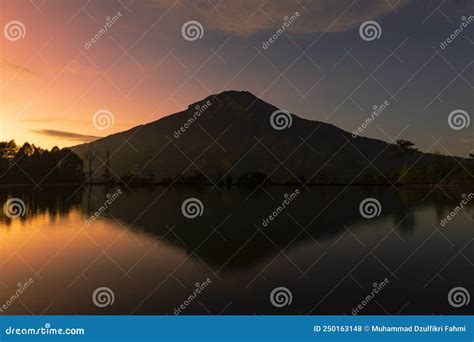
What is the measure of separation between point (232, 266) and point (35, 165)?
9804 centimetres

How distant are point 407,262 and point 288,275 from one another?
639cm

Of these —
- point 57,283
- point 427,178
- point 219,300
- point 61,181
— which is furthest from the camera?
point 427,178

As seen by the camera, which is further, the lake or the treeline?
the treeline

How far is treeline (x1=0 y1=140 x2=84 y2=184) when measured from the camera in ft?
321

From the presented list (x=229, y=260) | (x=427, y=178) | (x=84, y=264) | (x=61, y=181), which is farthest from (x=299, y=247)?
(x=427, y=178)

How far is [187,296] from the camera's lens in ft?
46.9

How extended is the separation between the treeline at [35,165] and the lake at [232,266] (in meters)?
75.0

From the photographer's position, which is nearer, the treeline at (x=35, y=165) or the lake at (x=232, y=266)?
the lake at (x=232, y=266)

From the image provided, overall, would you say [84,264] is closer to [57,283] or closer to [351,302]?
[57,283]

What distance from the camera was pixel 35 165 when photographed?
10356 centimetres

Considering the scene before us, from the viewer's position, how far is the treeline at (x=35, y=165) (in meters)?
→ 97.8

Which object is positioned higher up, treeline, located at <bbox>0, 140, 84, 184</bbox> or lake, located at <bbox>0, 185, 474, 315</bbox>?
lake, located at <bbox>0, 185, 474, 315</bbox>

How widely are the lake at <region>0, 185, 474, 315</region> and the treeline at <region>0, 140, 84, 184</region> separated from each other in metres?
75.0

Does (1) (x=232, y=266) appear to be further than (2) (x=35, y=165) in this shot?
No
